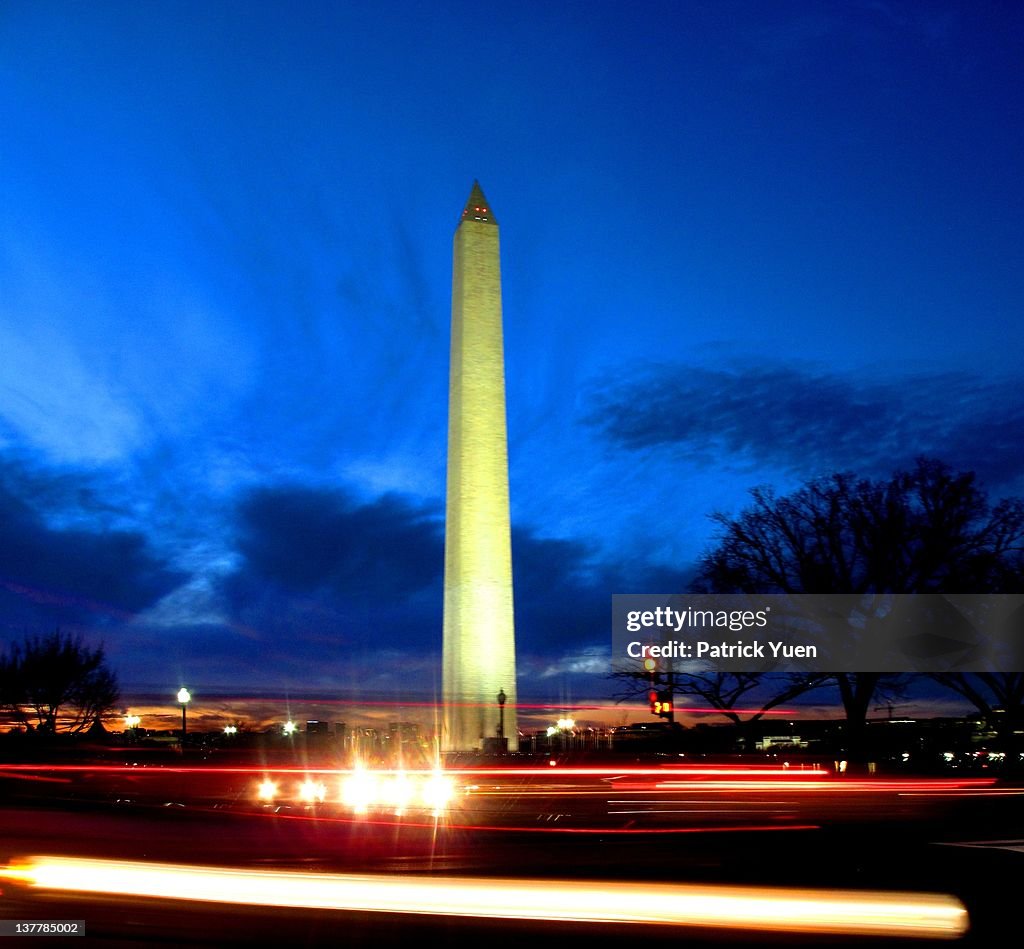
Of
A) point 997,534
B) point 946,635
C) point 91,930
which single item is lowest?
point 91,930

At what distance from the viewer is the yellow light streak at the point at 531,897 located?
417cm

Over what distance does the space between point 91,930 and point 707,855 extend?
11.0 feet

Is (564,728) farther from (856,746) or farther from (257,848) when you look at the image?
(257,848)

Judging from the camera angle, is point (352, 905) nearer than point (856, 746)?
Yes

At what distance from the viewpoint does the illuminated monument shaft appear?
136 feet

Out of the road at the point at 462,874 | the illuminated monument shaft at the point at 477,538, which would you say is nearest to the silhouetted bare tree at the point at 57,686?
the illuminated monument shaft at the point at 477,538

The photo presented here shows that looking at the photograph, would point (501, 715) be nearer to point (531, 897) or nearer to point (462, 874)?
point (462, 874)

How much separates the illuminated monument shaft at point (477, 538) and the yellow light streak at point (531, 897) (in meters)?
35.4

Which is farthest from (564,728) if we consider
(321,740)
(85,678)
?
(85,678)

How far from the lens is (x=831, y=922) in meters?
4.21

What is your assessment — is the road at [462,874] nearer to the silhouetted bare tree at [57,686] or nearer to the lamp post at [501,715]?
the lamp post at [501,715]

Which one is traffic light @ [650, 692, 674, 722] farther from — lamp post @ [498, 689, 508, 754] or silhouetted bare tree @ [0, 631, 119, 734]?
silhouetted bare tree @ [0, 631, 119, 734]

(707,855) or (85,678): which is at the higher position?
(85,678)

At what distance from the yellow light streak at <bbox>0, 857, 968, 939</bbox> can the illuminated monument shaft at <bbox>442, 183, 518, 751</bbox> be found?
35.4m
